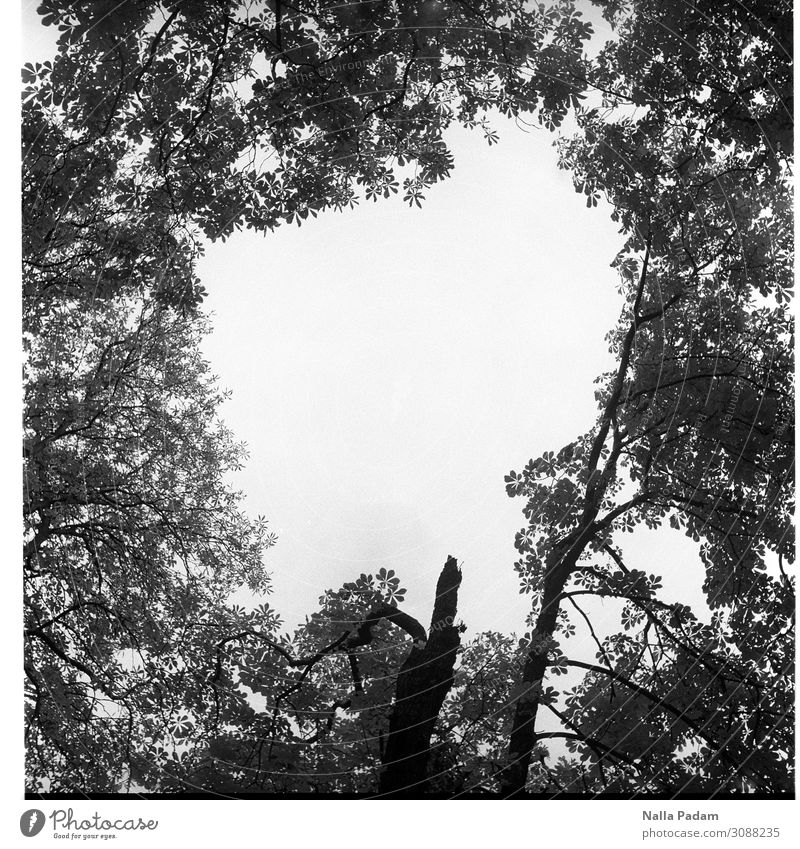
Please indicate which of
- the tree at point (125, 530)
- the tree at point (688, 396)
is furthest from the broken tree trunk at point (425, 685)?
the tree at point (125, 530)

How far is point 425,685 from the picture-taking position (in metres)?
4.26

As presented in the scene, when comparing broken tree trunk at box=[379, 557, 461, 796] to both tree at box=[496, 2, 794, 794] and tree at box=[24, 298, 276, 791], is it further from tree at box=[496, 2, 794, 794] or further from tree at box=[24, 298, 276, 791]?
tree at box=[24, 298, 276, 791]

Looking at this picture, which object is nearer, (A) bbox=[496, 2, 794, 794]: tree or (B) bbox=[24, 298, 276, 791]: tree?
(B) bbox=[24, 298, 276, 791]: tree

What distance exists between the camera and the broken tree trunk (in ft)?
13.0

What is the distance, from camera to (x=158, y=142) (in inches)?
177

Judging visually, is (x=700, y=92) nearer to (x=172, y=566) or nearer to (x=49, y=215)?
(x=49, y=215)

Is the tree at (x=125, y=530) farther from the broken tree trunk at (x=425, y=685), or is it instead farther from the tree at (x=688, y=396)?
the tree at (x=688, y=396)

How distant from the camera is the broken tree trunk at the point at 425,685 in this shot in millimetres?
3967

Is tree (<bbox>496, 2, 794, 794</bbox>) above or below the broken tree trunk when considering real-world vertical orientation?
above

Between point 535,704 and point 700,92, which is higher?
point 700,92

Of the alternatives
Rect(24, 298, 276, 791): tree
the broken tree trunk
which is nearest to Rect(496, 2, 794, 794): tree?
the broken tree trunk
